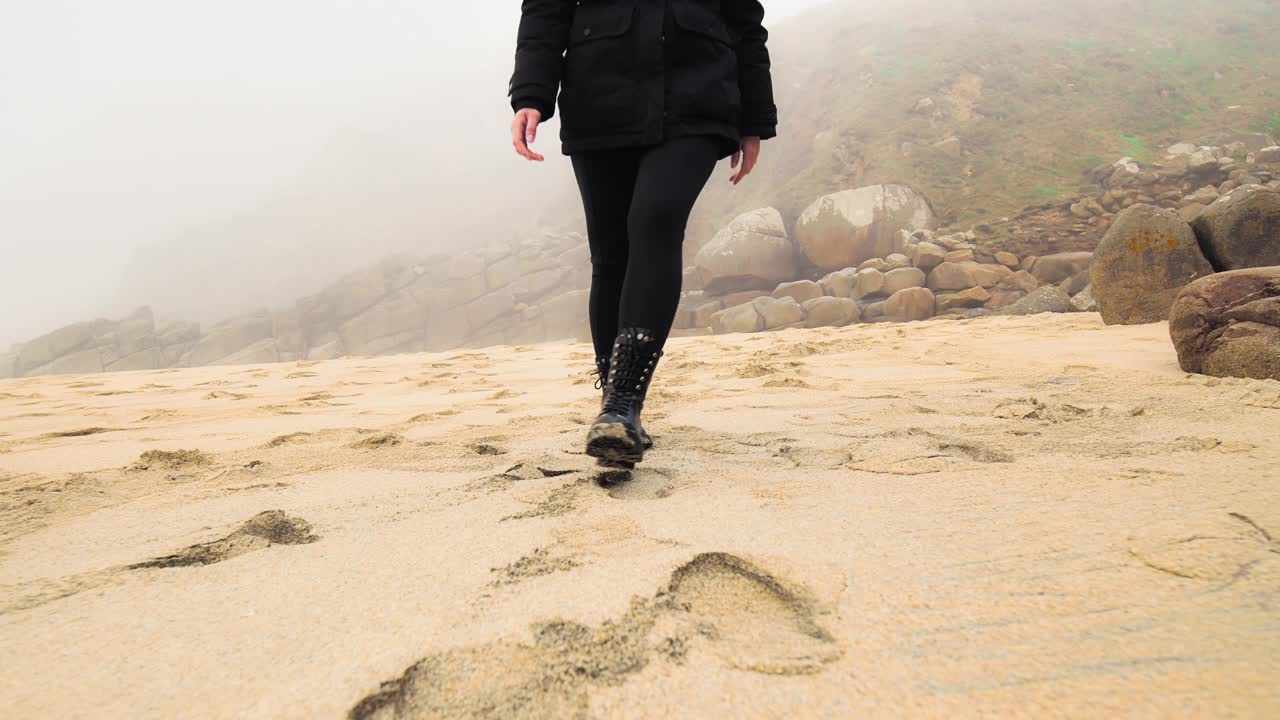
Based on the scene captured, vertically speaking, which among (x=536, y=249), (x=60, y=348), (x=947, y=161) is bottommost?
(x=60, y=348)

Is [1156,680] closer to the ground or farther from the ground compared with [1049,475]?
farther from the ground

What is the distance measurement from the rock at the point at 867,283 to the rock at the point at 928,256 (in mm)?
782

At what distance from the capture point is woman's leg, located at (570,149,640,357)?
1.70 meters

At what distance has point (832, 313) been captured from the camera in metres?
10.9

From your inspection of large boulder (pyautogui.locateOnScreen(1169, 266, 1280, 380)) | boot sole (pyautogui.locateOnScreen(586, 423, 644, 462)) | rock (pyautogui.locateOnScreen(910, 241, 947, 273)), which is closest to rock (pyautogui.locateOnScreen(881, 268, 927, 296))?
rock (pyautogui.locateOnScreen(910, 241, 947, 273))

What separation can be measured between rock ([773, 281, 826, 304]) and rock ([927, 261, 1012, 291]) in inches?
81.4

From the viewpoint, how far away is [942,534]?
2.80 feet

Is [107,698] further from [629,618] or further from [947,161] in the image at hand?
[947,161]

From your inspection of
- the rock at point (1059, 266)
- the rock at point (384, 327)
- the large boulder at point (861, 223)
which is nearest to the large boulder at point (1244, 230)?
the rock at point (1059, 266)

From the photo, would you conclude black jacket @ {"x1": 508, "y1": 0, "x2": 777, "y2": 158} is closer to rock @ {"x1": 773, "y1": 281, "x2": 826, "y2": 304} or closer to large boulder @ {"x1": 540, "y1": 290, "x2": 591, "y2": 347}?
rock @ {"x1": 773, "y1": 281, "x2": 826, "y2": 304}

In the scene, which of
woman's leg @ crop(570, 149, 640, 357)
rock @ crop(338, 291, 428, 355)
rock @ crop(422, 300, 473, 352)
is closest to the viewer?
woman's leg @ crop(570, 149, 640, 357)

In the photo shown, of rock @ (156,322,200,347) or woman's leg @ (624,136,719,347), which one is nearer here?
woman's leg @ (624,136,719,347)

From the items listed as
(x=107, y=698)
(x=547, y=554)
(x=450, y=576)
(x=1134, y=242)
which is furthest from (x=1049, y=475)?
(x=1134, y=242)

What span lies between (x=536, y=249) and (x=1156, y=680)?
2510cm
